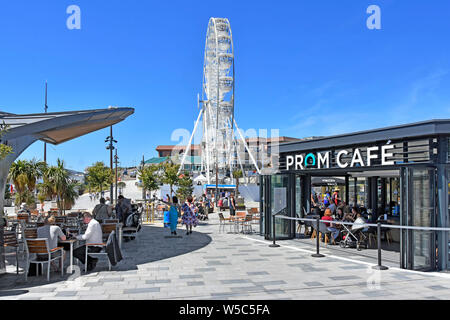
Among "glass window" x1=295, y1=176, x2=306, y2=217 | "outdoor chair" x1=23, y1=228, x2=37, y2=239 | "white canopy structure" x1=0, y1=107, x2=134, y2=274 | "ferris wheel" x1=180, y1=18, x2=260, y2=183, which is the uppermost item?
"ferris wheel" x1=180, y1=18, x2=260, y2=183

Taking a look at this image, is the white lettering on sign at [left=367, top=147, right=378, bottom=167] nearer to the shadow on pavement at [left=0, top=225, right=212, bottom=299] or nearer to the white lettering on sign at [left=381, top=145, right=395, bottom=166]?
the white lettering on sign at [left=381, top=145, right=395, bottom=166]

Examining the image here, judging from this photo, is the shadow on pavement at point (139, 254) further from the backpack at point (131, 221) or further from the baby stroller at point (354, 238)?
the baby stroller at point (354, 238)

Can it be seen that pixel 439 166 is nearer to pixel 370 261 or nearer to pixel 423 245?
pixel 423 245

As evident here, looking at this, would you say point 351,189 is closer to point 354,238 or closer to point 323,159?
point 354,238

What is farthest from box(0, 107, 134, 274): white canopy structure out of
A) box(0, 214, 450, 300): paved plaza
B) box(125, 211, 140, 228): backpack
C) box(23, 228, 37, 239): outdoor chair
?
box(125, 211, 140, 228): backpack

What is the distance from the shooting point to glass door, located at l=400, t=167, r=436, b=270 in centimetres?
841

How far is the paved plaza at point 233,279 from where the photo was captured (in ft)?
21.1

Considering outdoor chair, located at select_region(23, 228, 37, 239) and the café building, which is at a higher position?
the café building

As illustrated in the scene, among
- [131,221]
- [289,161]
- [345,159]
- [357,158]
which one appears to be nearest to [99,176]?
[131,221]

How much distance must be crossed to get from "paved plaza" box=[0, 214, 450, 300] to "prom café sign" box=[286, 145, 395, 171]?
2.42 m

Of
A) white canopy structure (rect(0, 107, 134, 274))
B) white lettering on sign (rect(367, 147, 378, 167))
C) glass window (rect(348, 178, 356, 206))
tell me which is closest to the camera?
white canopy structure (rect(0, 107, 134, 274))

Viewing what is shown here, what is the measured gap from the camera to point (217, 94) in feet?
159

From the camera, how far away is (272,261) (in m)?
9.40
